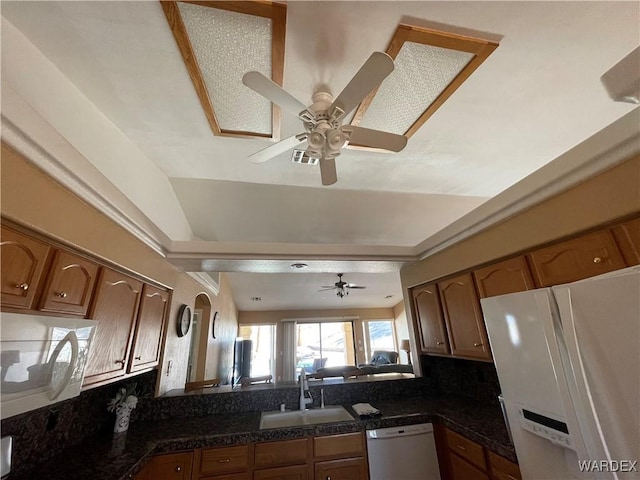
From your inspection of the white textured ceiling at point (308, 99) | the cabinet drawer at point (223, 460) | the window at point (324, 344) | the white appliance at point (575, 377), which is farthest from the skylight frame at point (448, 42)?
the window at point (324, 344)

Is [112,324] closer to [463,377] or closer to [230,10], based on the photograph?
[230,10]

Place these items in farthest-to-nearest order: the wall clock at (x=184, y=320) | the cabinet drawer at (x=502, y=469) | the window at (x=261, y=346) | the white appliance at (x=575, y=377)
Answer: the window at (x=261, y=346)
the wall clock at (x=184, y=320)
the cabinet drawer at (x=502, y=469)
the white appliance at (x=575, y=377)

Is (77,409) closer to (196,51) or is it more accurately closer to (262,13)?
(196,51)

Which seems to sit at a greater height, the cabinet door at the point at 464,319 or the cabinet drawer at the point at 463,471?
the cabinet door at the point at 464,319

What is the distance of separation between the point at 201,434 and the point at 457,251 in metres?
2.41

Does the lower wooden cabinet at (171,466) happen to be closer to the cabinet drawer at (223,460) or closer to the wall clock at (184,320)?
the cabinet drawer at (223,460)

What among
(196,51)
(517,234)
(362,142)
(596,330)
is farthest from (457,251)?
(196,51)

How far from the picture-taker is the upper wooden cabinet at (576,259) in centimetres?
122

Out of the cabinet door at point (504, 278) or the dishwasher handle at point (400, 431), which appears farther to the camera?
the dishwasher handle at point (400, 431)

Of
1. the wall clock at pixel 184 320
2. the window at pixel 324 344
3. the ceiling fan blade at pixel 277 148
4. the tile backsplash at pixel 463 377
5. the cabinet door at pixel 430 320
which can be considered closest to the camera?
the ceiling fan blade at pixel 277 148

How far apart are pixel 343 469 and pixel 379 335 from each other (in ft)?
22.6

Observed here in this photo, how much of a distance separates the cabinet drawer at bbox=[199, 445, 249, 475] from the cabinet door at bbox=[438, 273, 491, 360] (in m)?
1.79

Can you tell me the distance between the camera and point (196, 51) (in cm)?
142

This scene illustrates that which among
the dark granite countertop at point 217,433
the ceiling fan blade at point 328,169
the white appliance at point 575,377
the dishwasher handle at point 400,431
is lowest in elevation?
the dishwasher handle at point 400,431
